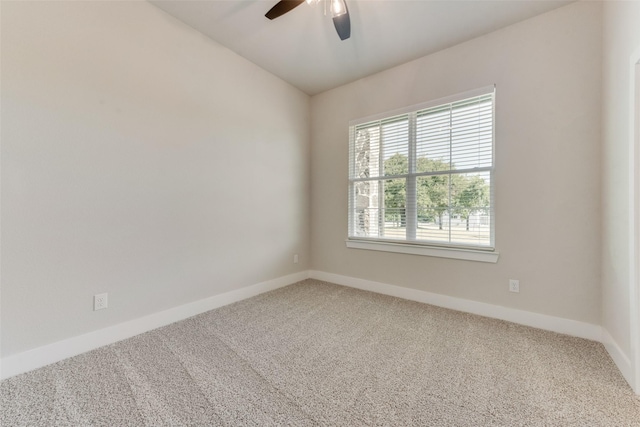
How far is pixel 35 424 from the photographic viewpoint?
4.12ft

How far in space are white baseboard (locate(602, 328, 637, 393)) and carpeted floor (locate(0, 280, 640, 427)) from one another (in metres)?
0.04

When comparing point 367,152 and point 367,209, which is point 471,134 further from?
point 367,209

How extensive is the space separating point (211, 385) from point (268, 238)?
6.35 feet

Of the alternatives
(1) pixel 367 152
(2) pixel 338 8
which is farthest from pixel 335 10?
(1) pixel 367 152

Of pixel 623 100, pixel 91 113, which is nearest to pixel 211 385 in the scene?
pixel 91 113

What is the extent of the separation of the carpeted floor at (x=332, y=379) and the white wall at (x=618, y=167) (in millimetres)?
335

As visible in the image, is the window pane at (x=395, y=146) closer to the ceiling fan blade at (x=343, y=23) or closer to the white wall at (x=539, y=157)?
the white wall at (x=539, y=157)

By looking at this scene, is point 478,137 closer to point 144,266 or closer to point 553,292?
A: point 553,292

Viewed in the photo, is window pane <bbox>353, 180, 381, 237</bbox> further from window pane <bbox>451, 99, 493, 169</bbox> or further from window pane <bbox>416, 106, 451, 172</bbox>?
window pane <bbox>451, 99, 493, 169</bbox>

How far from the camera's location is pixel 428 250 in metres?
2.87

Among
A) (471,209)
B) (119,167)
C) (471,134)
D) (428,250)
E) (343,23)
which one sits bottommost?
(428,250)

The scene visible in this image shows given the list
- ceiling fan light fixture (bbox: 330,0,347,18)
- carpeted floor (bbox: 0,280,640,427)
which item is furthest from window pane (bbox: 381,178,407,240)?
ceiling fan light fixture (bbox: 330,0,347,18)

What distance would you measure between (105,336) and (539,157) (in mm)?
3914

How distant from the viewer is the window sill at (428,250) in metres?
2.53
